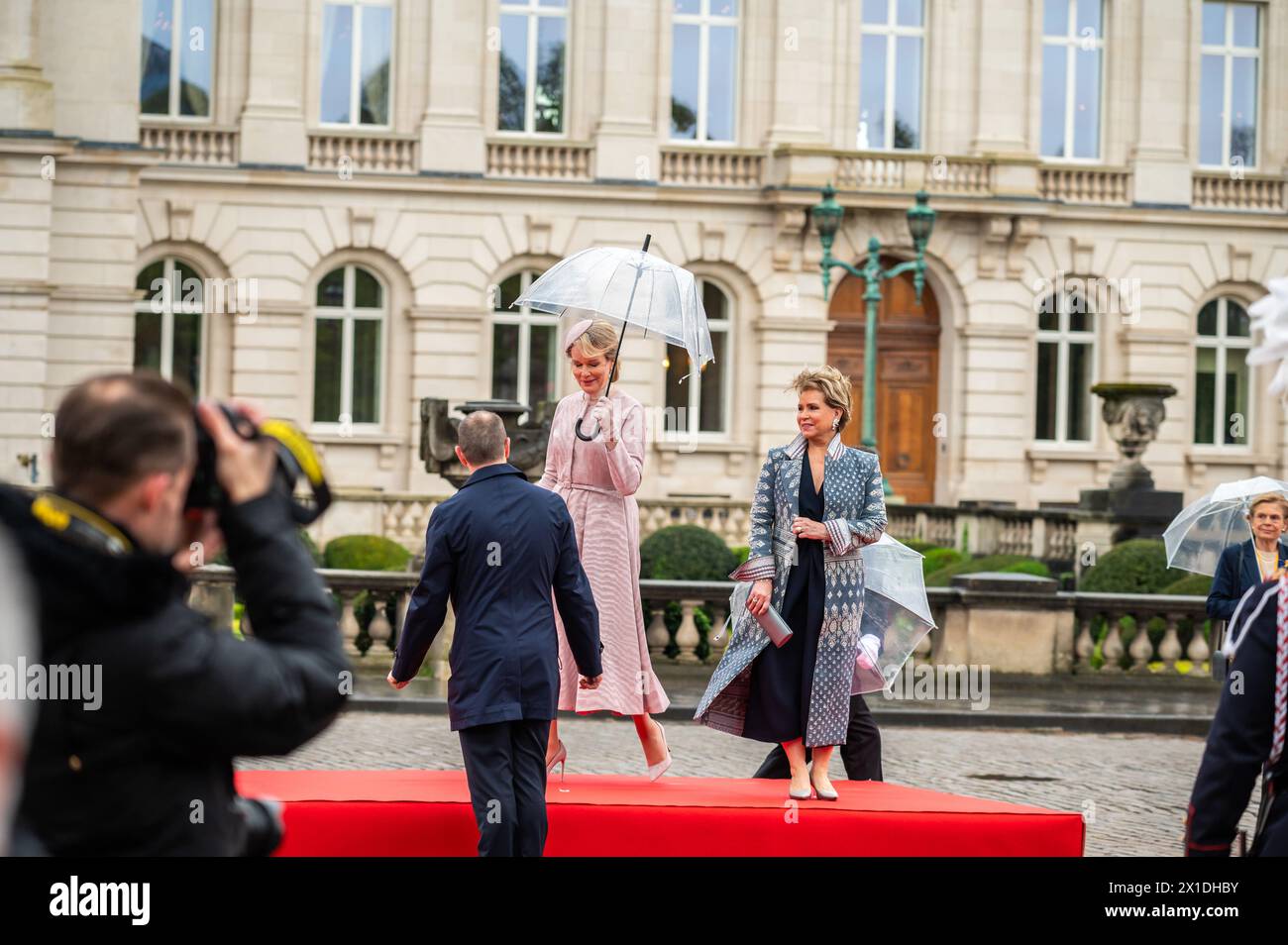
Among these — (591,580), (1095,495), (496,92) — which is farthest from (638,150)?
(591,580)

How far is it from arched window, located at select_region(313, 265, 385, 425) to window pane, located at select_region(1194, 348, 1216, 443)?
14453 millimetres

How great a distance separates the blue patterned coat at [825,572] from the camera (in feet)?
27.5

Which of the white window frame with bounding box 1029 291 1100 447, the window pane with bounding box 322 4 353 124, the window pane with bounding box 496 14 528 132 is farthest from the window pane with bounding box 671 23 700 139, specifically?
the white window frame with bounding box 1029 291 1100 447

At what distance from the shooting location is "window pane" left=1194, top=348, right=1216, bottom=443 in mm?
35438

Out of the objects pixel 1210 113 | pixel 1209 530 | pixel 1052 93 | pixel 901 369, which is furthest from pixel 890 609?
pixel 1210 113

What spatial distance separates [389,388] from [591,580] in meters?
24.5

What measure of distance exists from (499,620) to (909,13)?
29.6m

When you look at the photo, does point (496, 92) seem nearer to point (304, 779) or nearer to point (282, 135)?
point (282, 135)

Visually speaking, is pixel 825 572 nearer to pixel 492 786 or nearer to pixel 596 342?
pixel 596 342

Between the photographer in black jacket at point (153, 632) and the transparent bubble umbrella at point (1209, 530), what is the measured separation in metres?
8.45

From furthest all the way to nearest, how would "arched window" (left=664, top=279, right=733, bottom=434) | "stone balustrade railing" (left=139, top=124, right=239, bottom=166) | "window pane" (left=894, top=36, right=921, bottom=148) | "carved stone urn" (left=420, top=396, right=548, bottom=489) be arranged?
"window pane" (left=894, top=36, right=921, bottom=148) → "arched window" (left=664, top=279, right=733, bottom=434) → "stone balustrade railing" (left=139, top=124, right=239, bottom=166) → "carved stone urn" (left=420, top=396, right=548, bottom=489)

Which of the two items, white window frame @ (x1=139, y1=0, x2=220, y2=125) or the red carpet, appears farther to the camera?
white window frame @ (x1=139, y1=0, x2=220, y2=125)

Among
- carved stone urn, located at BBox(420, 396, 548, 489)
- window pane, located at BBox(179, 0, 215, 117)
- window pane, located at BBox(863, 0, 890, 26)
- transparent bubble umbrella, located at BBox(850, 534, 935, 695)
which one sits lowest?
transparent bubble umbrella, located at BBox(850, 534, 935, 695)

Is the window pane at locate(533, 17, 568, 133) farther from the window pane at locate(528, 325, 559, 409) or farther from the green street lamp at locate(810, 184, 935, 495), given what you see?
the green street lamp at locate(810, 184, 935, 495)
